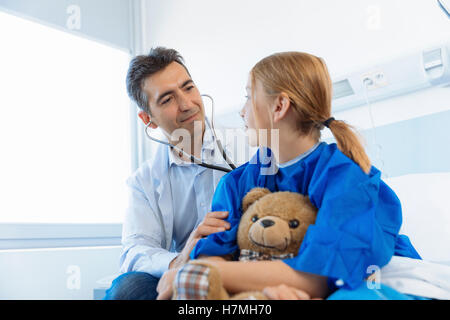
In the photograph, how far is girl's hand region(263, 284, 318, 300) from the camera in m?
0.77

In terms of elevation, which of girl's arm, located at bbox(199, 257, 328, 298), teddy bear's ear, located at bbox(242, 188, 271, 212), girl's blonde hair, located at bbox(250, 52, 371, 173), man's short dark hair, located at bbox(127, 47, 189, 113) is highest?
man's short dark hair, located at bbox(127, 47, 189, 113)

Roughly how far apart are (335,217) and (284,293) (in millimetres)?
191

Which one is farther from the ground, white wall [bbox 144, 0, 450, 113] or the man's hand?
white wall [bbox 144, 0, 450, 113]

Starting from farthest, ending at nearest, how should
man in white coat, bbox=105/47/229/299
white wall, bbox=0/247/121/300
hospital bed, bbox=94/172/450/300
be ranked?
white wall, bbox=0/247/121/300 < man in white coat, bbox=105/47/229/299 < hospital bed, bbox=94/172/450/300

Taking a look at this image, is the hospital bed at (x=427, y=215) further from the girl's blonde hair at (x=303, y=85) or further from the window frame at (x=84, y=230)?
the window frame at (x=84, y=230)

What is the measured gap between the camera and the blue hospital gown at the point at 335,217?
0.81 meters

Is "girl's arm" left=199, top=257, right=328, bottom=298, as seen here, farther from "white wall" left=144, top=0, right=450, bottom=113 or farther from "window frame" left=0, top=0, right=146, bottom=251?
"window frame" left=0, top=0, right=146, bottom=251

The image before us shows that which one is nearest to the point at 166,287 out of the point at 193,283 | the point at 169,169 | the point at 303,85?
the point at 193,283

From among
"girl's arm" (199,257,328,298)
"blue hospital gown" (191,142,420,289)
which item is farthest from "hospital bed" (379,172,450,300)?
"girl's arm" (199,257,328,298)

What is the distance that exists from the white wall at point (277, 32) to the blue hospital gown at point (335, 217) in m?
0.81

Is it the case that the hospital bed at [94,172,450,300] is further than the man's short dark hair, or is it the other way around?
the man's short dark hair

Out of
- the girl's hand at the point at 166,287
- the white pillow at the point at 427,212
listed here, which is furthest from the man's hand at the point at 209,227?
the white pillow at the point at 427,212

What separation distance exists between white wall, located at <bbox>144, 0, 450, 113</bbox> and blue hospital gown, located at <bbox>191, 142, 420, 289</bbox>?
81 centimetres

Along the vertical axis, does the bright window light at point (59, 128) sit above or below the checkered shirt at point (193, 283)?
above
